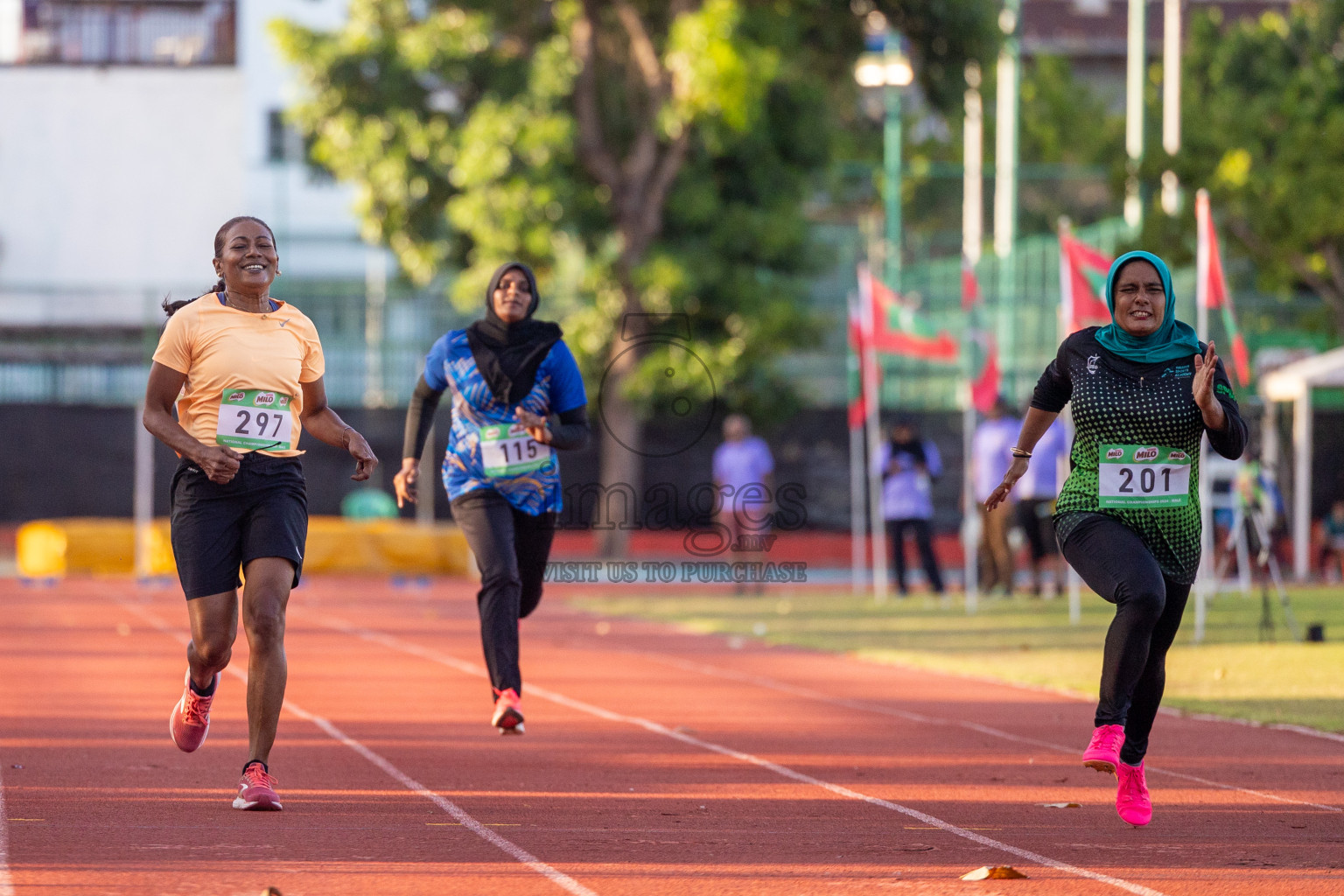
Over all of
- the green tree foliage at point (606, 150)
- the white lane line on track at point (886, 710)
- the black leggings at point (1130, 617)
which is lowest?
the white lane line on track at point (886, 710)

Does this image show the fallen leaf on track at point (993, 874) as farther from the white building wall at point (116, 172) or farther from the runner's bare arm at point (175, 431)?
the white building wall at point (116, 172)

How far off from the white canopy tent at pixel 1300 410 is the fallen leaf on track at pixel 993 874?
1854 centimetres

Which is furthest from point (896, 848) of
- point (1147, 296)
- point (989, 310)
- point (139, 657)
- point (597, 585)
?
point (989, 310)

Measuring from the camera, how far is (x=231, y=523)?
671cm

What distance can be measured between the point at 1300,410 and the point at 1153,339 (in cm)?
1901

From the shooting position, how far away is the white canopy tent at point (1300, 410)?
2348 centimetres

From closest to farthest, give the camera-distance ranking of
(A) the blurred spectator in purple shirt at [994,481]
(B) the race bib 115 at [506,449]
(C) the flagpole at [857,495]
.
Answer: (B) the race bib 115 at [506,449] < (A) the blurred spectator in purple shirt at [994,481] < (C) the flagpole at [857,495]

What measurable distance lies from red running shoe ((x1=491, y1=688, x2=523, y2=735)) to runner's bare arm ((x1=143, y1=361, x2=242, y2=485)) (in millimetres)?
2504

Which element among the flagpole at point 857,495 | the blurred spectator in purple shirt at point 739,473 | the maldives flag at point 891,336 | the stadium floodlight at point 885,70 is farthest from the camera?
the stadium floodlight at point 885,70

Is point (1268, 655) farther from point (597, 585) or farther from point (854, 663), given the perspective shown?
point (597, 585)

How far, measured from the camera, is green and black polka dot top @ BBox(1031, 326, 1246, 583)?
6.64m

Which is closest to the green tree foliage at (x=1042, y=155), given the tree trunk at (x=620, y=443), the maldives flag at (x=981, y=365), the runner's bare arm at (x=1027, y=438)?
the tree trunk at (x=620, y=443)

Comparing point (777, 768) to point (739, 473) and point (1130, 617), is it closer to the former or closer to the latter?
point (1130, 617)

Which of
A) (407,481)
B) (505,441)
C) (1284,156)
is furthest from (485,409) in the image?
(1284,156)
